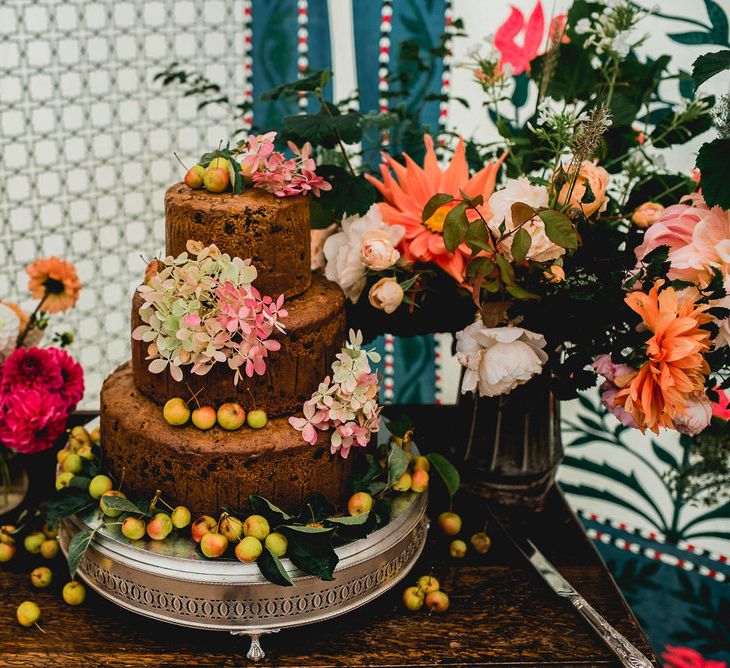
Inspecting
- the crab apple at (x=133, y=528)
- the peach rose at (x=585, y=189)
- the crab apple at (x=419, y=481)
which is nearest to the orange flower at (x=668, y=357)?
the peach rose at (x=585, y=189)

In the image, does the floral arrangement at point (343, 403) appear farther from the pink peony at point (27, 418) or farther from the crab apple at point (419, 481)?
the pink peony at point (27, 418)

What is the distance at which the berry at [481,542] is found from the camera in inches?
36.2

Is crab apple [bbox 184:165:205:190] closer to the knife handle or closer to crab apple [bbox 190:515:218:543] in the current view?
crab apple [bbox 190:515:218:543]

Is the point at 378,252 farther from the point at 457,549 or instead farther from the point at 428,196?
the point at 457,549

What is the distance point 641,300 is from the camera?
2.32ft

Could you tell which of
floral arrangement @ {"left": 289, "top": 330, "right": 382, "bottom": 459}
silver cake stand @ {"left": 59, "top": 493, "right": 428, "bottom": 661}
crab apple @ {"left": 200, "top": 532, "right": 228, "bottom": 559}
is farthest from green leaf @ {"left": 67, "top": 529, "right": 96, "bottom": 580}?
floral arrangement @ {"left": 289, "top": 330, "right": 382, "bottom": 459}

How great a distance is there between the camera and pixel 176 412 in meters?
0.75

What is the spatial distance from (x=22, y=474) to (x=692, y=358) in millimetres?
793

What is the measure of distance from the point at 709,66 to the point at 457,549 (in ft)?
1.82

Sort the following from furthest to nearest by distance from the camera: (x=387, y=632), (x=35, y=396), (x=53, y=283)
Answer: (x=53, y=283), (x=35, y=396), (x=387, y=632)

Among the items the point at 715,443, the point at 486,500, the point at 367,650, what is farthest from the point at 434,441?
the point at 715,443

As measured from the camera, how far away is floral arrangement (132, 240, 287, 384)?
71cm

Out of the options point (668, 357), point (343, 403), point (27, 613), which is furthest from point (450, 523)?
point (27, 613)

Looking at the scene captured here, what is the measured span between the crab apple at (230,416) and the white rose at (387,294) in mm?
177
